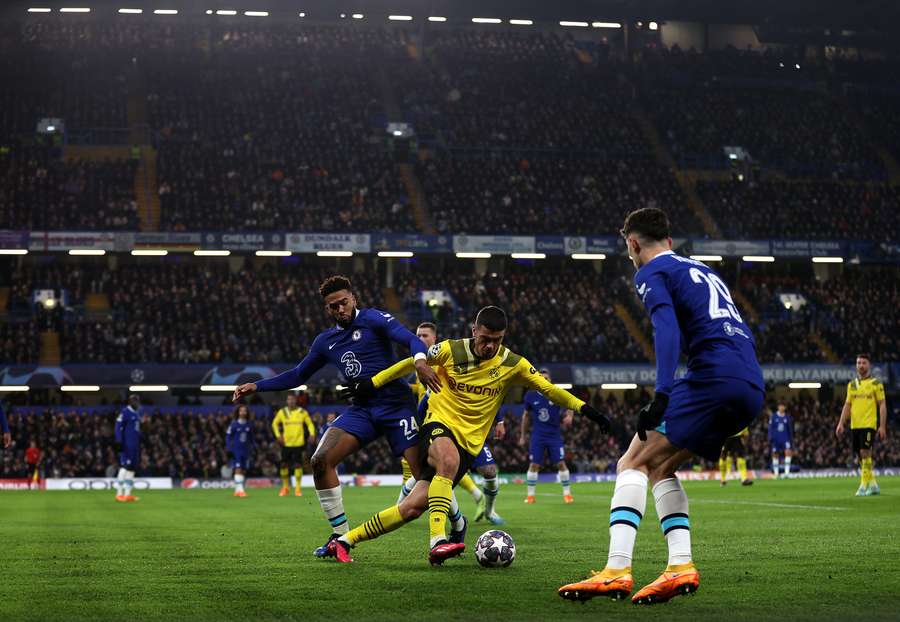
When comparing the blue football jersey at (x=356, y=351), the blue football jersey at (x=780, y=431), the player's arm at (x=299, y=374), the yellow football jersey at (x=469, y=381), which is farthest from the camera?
the blue football jersey at (x=780, y=431)

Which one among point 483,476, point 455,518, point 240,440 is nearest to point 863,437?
point 483,476

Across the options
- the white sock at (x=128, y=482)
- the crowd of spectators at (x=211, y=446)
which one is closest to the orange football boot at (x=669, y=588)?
the white sock at (x=128, y=482)

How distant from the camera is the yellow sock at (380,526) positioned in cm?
1041

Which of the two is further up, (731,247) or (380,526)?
(731,247)

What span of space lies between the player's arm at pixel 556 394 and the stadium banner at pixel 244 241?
41.1 meters

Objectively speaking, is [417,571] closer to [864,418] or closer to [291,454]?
[864,418]

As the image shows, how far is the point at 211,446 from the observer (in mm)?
40781

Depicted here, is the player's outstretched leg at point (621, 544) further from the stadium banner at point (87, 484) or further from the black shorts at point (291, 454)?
the stadium banner at point (87, 484)

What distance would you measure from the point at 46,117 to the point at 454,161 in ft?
66.6

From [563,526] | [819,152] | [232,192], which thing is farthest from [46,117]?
[563,526]

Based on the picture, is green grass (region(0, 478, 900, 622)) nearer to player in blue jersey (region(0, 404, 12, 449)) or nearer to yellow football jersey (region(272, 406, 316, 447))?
player in blue jersey (region(0, 404, 12, 449))

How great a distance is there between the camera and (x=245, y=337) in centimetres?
4716

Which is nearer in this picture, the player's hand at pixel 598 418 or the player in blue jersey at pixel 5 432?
the player's hand at pixel 598 418

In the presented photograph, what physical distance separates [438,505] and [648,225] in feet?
12.0
